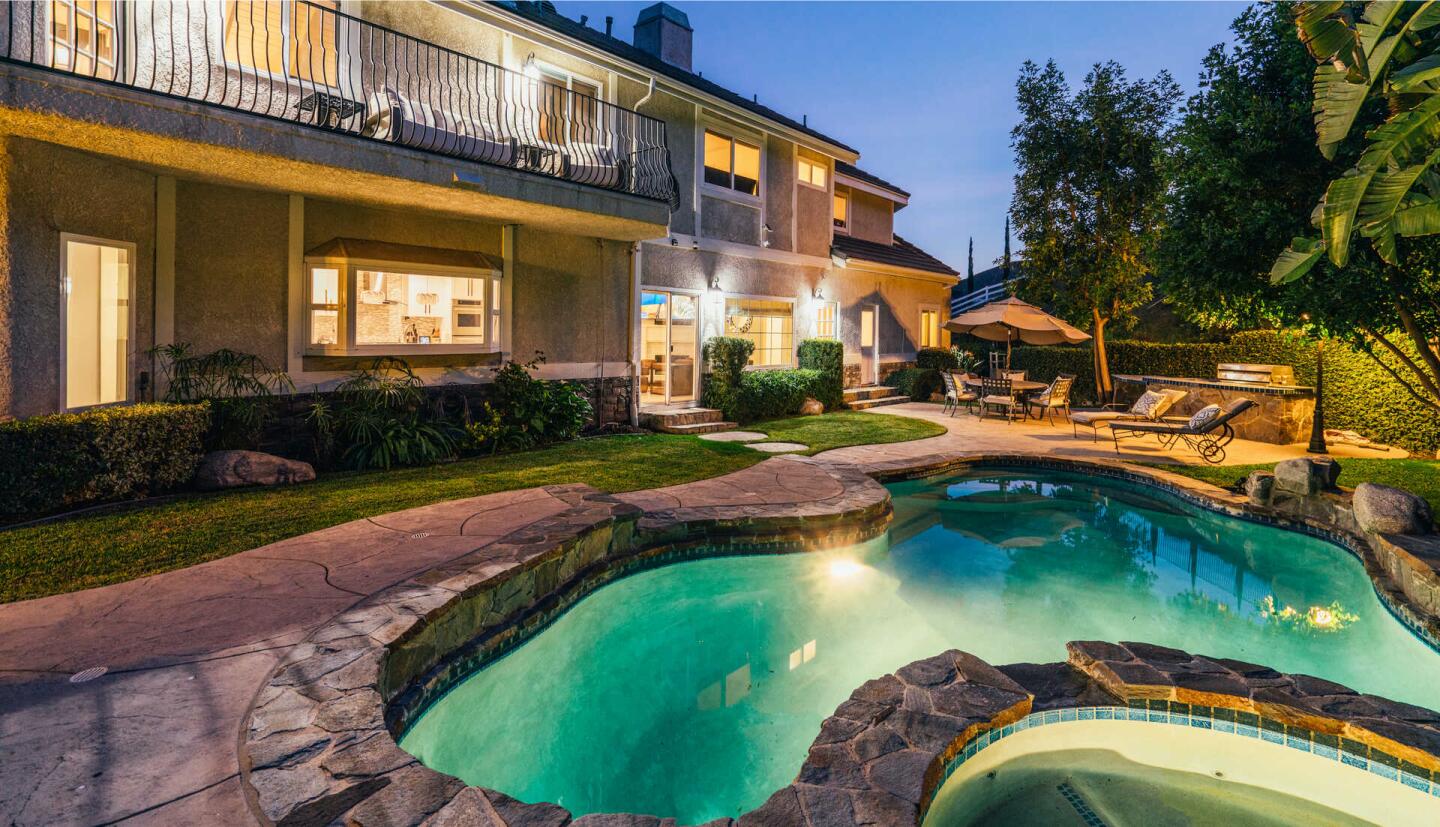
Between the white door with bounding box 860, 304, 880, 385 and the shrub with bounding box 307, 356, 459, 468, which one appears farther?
the white door with bounding box 860, 304, 880, 385

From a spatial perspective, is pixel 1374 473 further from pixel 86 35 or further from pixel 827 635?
pixel 86 35

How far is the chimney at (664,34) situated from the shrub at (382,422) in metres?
12.2

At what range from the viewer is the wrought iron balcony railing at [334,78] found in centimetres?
700

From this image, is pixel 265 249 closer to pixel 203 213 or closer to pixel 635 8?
pixel 203 213

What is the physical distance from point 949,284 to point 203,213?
21590mm

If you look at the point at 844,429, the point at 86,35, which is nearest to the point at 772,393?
the point at 844,429

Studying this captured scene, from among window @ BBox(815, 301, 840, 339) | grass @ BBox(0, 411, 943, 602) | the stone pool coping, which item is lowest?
the stone pool coping

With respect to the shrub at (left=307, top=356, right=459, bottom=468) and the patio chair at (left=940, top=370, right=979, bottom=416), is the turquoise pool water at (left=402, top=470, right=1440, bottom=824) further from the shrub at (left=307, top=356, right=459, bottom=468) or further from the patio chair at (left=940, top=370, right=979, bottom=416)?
the patio chair at (left=940, top=370, right=979, bottom=416)

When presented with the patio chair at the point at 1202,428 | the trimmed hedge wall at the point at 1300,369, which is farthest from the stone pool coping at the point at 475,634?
the trimmed hedge wall at the point at 1300,369

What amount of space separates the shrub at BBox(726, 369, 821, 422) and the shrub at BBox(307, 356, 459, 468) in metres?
6.02

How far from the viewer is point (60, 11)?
7348 mm

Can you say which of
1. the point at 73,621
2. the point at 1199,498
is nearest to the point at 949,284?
the point at 1199,498

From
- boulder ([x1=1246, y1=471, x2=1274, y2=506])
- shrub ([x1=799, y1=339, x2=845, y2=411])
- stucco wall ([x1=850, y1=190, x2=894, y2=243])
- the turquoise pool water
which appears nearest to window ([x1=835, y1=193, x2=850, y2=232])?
stucco wall ([x1=850, y1=190, x2=894, y2=243])

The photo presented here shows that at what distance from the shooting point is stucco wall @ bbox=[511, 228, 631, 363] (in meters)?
11.8
